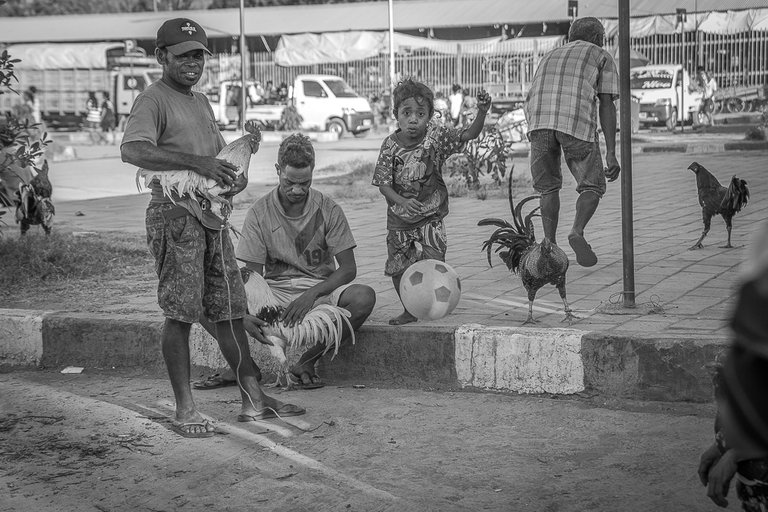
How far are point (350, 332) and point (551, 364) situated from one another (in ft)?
3.35

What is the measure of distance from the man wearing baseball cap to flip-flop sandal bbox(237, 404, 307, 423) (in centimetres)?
1

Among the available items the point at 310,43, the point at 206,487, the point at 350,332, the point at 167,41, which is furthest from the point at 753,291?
the point at 310,43

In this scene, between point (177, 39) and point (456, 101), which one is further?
point (456, 101)

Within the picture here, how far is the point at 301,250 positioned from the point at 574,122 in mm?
2638

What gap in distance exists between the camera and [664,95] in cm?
2736

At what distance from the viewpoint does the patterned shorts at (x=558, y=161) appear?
7.23m

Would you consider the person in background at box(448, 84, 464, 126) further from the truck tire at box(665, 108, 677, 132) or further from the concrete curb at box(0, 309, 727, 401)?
the concrete curb at box(0, 309, 727, 401)

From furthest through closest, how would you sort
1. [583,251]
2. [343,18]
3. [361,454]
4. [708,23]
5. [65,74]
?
[65,74] < [343,18] < [708,23] < [583,251] < [361,454]

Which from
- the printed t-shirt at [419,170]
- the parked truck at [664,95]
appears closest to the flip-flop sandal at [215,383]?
the printed t-shirt at [419,170]

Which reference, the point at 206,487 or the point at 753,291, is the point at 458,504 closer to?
the point at 206,487

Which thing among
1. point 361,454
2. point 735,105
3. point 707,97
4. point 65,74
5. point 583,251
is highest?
point 65,74

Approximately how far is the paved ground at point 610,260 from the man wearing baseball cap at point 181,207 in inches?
53.4

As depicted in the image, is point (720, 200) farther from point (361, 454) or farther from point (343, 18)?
point (343, 18)

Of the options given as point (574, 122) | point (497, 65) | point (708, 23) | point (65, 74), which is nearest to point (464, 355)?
point (574, 122)
